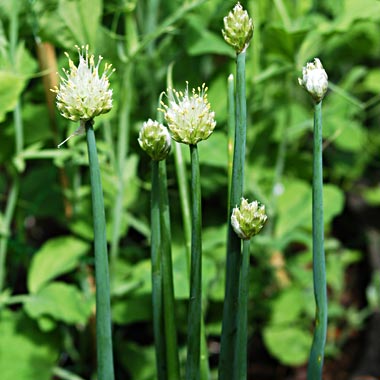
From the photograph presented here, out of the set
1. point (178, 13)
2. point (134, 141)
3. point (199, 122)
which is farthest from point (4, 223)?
point (199, 122)

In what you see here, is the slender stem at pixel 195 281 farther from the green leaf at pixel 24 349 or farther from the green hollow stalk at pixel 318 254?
the green leaf at pixel 24 349

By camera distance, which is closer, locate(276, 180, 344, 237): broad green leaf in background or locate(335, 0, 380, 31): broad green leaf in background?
locate(335, 0, 380, 31): broad green leaf in background

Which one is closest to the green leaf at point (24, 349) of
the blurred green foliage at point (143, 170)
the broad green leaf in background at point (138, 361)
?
the blurred green foliage at point (143, 170)

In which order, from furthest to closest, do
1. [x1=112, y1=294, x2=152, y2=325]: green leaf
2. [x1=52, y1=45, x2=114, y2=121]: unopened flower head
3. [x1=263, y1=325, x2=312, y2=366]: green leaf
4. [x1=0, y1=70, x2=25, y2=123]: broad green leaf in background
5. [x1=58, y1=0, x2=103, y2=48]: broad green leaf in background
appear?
[x1=263, y1=325, x2=312, y2=366]: green leaf, [x1=112, y1=294, x2=152, y2=325]: green leaf, [x1=58, y1=0, x2=103, y2=48]: broad green leaf in background, [x1=0, y1=70, x2=25, y2=123]: broad green leaf in background, [x1=52, y1=45, x2=114, y2=121]: unopened flower head

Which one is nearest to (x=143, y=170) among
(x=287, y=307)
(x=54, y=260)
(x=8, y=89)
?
(x=54, y=260)

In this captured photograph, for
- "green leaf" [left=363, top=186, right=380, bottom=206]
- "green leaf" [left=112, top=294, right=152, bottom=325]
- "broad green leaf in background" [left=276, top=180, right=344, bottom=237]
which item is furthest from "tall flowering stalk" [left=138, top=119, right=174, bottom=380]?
"green leaf" [left=363, top=186, right=380, bottom=206]

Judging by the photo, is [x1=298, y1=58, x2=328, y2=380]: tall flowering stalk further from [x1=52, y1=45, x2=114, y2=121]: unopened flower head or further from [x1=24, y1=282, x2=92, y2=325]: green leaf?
[x1=24, y1=282, x2=92, y2=325]: green leaf
